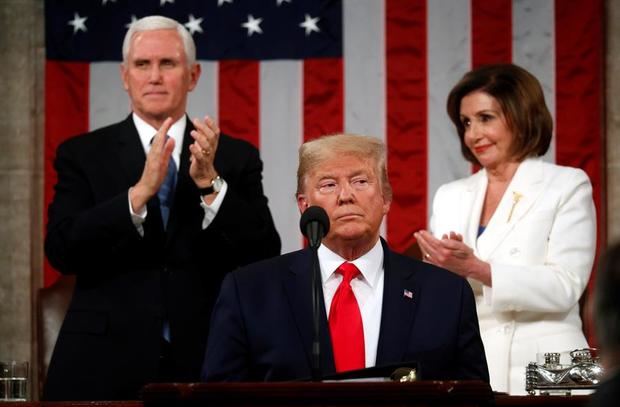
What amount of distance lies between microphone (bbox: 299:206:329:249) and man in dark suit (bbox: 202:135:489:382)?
0.42m

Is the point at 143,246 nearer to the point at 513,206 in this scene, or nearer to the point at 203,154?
the point at 203,154

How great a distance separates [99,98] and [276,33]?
3.12 ft

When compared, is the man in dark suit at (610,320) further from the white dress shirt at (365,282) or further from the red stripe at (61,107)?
the red stripe at (61,107)

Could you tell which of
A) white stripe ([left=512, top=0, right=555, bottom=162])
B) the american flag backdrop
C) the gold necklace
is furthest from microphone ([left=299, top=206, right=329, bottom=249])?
white stripe ([left=512, top=0, right=555, bottom=162])

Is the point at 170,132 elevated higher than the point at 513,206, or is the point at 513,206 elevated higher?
the point at 170,132

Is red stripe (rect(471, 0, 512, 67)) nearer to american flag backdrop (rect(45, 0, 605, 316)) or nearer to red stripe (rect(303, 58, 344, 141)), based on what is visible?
american flag backdrop (rect(45, 0, 605, 316))

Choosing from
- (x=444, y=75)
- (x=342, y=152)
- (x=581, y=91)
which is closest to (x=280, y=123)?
(x=444, y=75)

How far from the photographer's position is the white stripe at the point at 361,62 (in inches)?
250

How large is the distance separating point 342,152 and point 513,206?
3.90 ft

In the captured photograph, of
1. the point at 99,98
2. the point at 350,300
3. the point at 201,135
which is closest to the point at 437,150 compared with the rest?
the point at 99,98

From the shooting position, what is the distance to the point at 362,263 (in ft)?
12.2

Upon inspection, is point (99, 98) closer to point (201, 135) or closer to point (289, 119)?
point (289, 119)

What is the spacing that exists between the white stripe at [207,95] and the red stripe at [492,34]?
1.30m

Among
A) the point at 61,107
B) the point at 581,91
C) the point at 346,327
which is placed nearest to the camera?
the point at 346,327
